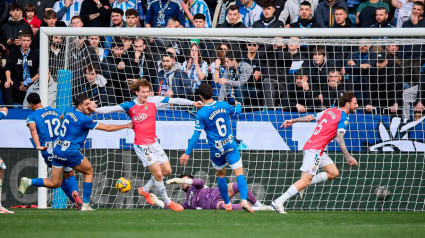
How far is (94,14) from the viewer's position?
19.0m

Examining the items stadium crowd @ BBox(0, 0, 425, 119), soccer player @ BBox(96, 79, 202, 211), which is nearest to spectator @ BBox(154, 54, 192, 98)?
stadium crowd @ BBox(0, 0, 425, 119)

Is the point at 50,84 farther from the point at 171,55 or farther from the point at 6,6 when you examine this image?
the point at 6,6

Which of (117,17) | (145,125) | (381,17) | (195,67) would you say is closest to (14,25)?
(117,17)

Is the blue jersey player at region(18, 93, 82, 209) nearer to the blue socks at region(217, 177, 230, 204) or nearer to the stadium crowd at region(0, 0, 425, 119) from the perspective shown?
the stadium crowd at region(0, 0, 425, 119)

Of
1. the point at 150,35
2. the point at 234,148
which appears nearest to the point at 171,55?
the point at 150,35

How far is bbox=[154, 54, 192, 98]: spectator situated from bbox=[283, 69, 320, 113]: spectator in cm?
213

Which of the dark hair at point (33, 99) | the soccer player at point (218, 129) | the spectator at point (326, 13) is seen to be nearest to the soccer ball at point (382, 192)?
the soccer player at point (218, 129)

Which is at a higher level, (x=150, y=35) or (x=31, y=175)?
(x=150, y=35)

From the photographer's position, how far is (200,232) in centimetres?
909

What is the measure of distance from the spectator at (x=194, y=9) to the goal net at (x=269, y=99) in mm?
2732

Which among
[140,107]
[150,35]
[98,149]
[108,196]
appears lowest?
[108,196]

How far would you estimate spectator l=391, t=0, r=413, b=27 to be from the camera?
1808 centimetres

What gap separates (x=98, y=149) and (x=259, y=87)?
11.7ft

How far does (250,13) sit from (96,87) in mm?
4877
